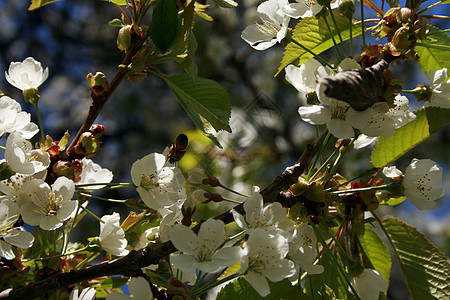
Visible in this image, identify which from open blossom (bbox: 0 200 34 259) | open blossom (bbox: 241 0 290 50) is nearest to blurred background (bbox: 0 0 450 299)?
open blossom (bbox: 241 0 290 50)

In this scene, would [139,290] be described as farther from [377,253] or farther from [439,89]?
[439,89]

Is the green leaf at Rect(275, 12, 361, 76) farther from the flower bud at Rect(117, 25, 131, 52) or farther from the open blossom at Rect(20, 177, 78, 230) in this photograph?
the open blossom at Rect(20, 177, 78, 230)

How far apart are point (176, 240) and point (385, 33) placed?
423mm

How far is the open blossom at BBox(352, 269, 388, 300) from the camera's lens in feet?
2.33

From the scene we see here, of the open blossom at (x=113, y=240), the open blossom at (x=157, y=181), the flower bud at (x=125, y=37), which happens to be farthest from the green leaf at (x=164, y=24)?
the open blossom at (x=113, y=240)

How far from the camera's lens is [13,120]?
73 cm

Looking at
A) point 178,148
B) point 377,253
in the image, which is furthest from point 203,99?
point 377,253

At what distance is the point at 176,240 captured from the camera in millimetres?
622

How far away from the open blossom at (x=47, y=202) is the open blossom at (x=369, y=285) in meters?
0.42

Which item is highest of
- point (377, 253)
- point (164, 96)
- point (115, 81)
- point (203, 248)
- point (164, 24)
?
point (164, 24)

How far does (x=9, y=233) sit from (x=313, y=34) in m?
0.57

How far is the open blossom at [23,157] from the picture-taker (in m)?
0.66

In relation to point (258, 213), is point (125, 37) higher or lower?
higher

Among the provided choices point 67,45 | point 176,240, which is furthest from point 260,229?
point 67,45
